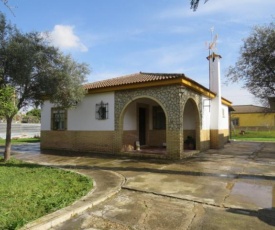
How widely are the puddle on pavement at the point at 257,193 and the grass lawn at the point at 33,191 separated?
3.76 meters

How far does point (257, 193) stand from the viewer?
20.5ft

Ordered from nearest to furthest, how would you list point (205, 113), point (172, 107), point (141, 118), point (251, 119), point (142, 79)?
point (172, 107), point (142, 79), point (205, 113), point (141, 118), point (251, 119)

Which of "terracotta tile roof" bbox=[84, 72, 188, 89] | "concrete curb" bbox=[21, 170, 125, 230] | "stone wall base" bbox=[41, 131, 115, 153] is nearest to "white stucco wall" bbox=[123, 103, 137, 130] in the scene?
"stone wall base" bbox=[41, 131, 115, 153]

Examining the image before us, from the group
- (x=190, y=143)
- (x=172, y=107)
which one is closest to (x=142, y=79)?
(x=172, y=107)

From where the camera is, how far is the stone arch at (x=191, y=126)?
1423cm

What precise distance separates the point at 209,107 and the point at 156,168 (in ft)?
27.0

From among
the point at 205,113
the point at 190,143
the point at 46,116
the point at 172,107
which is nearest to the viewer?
the point at 172,107

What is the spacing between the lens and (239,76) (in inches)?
537

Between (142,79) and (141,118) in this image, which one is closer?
(142,79)

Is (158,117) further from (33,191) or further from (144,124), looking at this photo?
(33,191)

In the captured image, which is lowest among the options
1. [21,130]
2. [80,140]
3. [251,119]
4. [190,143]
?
[190,143]

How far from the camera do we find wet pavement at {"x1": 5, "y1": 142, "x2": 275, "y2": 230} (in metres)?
→ 4.41

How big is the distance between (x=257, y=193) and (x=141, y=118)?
34.3 feet

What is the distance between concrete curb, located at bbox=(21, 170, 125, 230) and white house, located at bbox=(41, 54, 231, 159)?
5.95m
